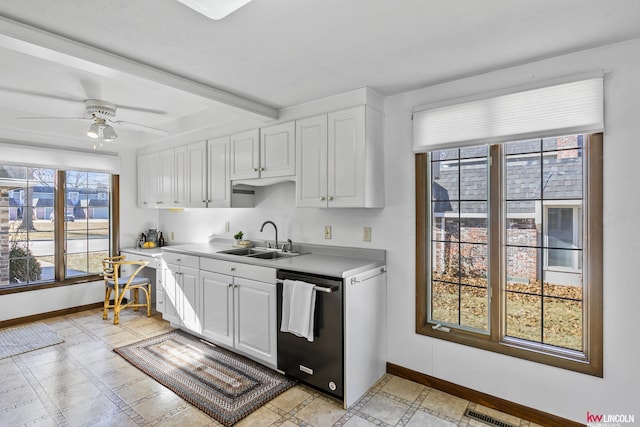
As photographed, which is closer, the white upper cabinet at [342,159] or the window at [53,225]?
the white upper cabinet at [342,159]

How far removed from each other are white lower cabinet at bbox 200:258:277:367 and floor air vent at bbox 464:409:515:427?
1501 mm

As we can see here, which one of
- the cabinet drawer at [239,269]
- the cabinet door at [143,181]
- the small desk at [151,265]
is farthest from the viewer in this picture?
the cabinet door at [143,181]

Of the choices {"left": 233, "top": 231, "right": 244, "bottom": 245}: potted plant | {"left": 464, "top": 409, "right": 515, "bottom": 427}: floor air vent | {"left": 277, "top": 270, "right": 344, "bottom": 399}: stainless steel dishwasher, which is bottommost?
{"left": 464, "top": 409, "right": 515, "bottom": 427}: floor air vent

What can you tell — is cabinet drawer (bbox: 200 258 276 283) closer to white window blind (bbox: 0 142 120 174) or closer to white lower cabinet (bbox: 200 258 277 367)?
white lower cabinet (bbox: 200 258 277 367)

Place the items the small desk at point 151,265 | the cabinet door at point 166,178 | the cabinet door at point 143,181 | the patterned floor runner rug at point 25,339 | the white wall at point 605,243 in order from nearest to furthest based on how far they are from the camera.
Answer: the white wall at point 605,243 → the patterned floor runner rug at point 25,339 → the small desk at point 151,265 → the cabinet door at point 166,178 → the cabinet door at point 143,181

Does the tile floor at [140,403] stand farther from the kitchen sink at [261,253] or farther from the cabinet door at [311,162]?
the cabinet door at [311,162]

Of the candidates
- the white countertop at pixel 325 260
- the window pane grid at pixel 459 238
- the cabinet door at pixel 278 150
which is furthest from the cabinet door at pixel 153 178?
the window pane grid at pixel 459 238

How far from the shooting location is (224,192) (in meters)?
3.70

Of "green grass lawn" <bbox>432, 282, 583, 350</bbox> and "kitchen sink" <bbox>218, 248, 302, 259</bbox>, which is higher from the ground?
"kitchen sink" <bbox>218, 248, 302, 259</bbox>

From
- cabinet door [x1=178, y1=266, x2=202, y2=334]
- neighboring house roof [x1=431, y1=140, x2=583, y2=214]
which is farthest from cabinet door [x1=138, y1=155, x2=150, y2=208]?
neighboring house roof [x1=431, y1=140, x2=583, y2=214]

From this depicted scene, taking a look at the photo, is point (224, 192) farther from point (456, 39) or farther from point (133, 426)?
Result: point (456, 39)

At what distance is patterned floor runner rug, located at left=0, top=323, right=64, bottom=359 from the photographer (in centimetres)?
333

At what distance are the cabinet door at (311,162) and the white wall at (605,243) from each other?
0.34 metres

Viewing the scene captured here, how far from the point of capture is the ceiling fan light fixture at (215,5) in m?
1.42
